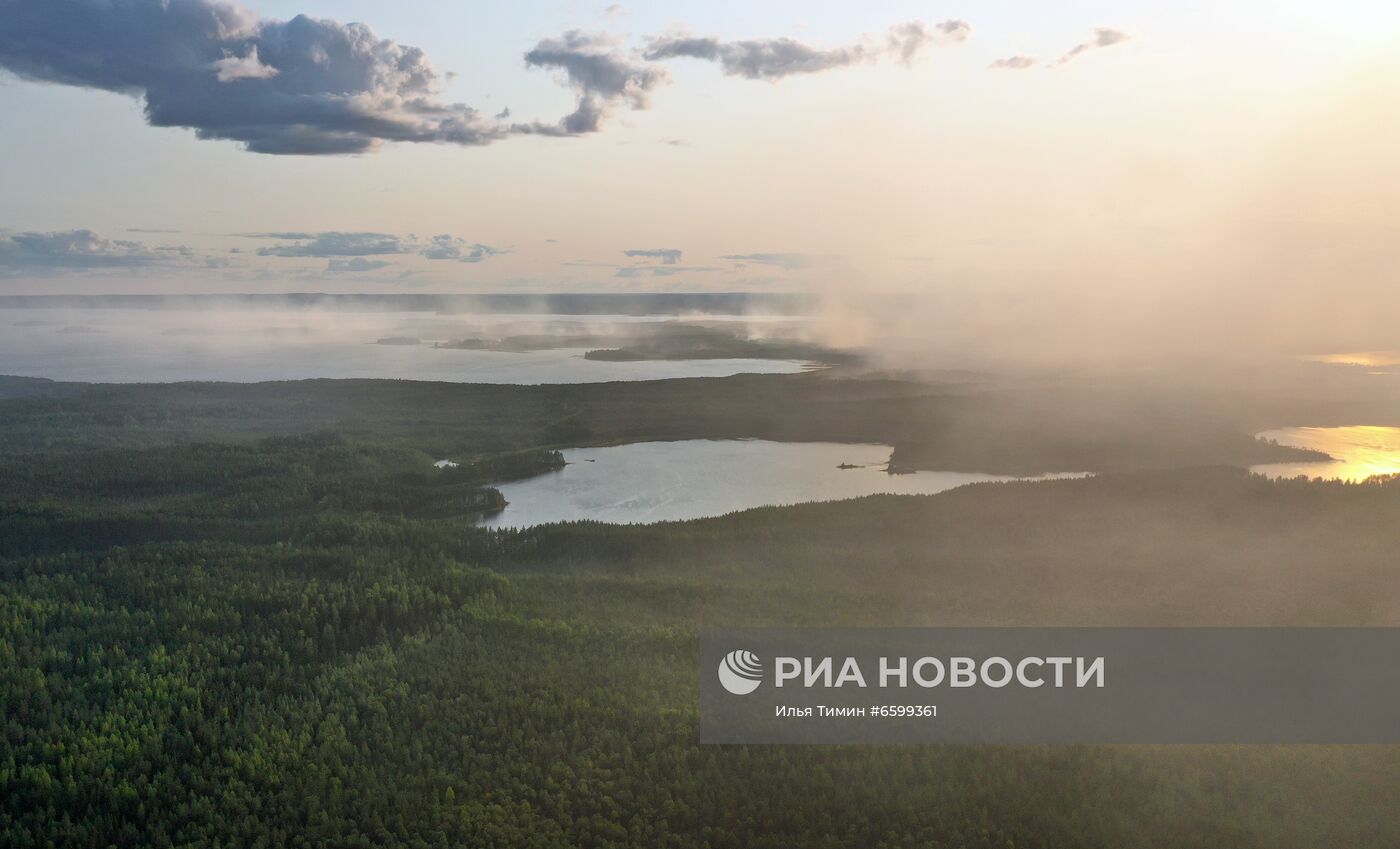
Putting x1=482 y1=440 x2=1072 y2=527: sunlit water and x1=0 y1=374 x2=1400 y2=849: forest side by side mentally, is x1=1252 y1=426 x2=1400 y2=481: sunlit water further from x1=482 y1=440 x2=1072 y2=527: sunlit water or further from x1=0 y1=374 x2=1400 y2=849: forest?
x1=482 y1=440 x2=1072 y2=527: sunlit water

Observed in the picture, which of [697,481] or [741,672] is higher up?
[697,481]

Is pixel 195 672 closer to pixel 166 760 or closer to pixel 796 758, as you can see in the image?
pixel 166 760

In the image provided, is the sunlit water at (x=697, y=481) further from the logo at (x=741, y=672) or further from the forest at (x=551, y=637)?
the logo at (x=741, y=672)

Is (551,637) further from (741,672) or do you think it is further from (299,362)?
(299,362)

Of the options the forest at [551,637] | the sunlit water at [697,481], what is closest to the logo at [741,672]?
the forest at [551,637]

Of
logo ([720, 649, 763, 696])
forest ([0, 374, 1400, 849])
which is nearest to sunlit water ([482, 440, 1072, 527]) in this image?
forest ([0, 374, 1400, 849])

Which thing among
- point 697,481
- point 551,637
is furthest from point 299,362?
point 551,637
